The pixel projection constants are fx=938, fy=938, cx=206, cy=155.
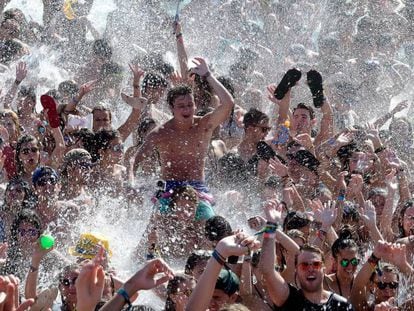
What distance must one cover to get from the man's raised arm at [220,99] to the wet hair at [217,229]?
44.8 inches

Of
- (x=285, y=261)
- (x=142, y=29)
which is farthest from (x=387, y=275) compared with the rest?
(x=142, y=29)

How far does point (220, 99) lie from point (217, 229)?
1329 mm

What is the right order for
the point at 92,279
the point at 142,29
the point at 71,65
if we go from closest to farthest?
the point at 92,279, the point at 71,65, the point at 142,29

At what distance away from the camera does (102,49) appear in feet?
37.4

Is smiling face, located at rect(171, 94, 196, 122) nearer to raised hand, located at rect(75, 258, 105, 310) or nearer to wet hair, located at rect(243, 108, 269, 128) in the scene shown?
wet hair, located at rect(243, 108, 269, 128)

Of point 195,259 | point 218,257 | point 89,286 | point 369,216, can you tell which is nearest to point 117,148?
point 369,216

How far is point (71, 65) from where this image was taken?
12430 mm

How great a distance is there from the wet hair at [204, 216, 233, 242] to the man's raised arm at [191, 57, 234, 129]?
1.14 metres

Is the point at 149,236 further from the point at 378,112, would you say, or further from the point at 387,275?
the point at 378,112

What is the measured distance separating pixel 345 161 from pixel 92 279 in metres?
4.14

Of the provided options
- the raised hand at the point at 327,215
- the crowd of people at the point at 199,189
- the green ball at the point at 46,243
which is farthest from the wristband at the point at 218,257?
the raised hand at the point at 327,215

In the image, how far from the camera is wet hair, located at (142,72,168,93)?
917 cm

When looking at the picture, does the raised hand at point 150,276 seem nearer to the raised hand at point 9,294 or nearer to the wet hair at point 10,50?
the raised hand at point 9,294

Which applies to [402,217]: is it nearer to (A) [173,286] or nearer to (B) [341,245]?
(B) [341,245]
